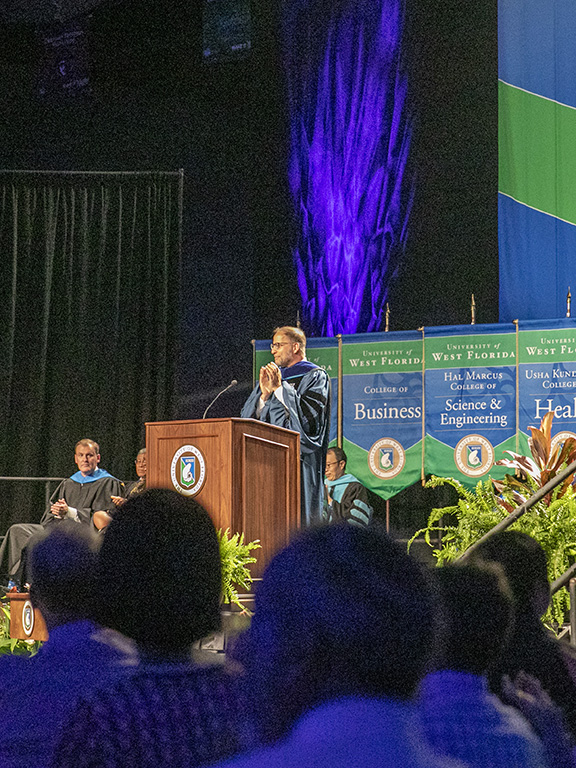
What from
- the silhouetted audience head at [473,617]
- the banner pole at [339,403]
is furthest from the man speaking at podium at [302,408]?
the silhouetted audience head at [473,617]

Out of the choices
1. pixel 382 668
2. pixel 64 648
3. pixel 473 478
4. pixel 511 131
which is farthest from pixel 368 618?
pixel 511 131

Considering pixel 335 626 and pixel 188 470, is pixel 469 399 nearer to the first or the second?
pixel 188 470

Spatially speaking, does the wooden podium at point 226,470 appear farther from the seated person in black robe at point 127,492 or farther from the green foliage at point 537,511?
the seated person in black robe at point 127,492

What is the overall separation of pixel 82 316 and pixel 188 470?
19.3 feet

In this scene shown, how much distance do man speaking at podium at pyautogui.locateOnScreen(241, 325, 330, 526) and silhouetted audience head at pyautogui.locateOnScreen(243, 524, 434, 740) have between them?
165 inches

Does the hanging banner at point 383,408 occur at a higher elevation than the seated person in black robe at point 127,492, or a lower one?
higher

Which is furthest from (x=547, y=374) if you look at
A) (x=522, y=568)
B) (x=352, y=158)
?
(x=522, y=568)

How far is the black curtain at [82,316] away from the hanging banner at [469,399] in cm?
278

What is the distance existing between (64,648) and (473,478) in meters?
6.25

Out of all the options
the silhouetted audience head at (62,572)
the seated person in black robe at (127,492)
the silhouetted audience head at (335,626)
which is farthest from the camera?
the seated person in black robe at (127,492)

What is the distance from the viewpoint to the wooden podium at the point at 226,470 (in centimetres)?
400

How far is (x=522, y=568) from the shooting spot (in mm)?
1850

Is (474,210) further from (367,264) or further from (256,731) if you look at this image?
(256,731)

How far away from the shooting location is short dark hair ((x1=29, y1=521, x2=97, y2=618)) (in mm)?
1781
